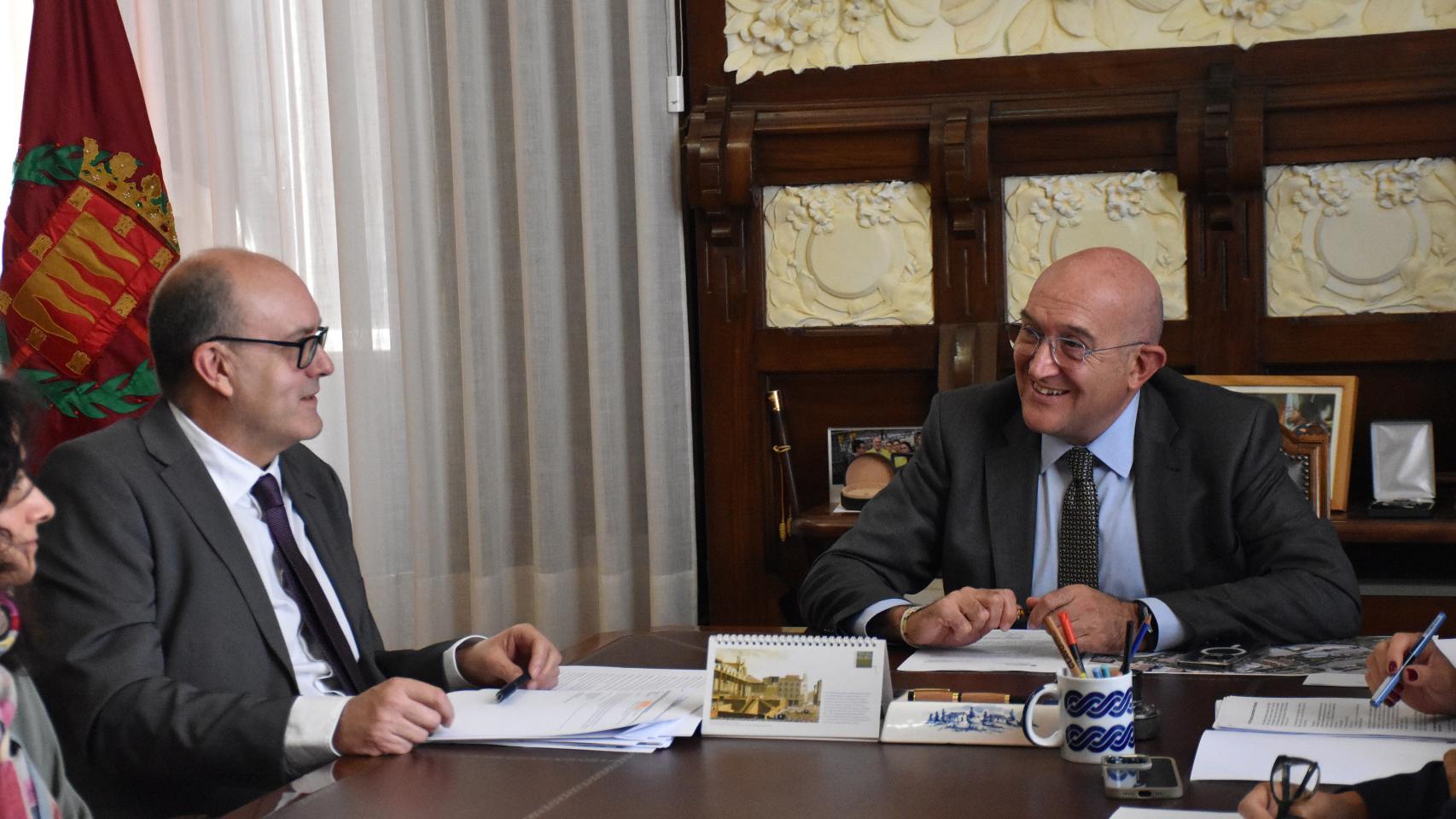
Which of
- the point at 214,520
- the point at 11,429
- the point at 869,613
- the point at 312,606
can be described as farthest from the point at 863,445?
the point at 11,429

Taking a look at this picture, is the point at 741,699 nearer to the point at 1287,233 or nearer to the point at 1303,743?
the point at 1303,743

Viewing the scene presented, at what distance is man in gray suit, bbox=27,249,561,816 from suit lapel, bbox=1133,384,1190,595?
106 cm

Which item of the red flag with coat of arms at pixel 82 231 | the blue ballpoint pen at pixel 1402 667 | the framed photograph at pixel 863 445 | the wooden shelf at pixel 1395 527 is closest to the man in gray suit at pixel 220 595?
the blue ballpoint pen at pixel 1402 667

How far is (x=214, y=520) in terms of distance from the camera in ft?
6.64

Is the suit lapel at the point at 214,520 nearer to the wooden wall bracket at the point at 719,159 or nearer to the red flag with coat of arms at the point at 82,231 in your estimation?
the red flag with coat of arms at the point at 82,231

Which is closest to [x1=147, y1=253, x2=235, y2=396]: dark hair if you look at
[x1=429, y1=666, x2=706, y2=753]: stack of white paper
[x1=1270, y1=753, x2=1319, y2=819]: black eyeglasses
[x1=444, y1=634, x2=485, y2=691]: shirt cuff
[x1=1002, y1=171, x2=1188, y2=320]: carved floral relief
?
[x1=444, y1=634, x2=485, y2=691]: shirt cuff

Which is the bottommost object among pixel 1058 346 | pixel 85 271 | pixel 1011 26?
pixel 1058 346

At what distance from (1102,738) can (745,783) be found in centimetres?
37

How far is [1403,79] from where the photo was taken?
3.14 meters

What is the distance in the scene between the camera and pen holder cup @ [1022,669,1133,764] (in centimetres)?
148

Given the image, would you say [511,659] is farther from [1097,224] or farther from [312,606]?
[1097,224]

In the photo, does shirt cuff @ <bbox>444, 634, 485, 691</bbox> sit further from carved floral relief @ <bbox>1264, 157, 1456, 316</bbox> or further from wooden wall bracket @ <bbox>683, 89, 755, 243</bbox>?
carved floral relief @ <bbox>1264, 157, 1456, 316</bbox>

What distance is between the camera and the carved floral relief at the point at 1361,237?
3180 mm

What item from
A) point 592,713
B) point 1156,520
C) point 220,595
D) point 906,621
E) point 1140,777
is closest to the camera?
point 1140,777
